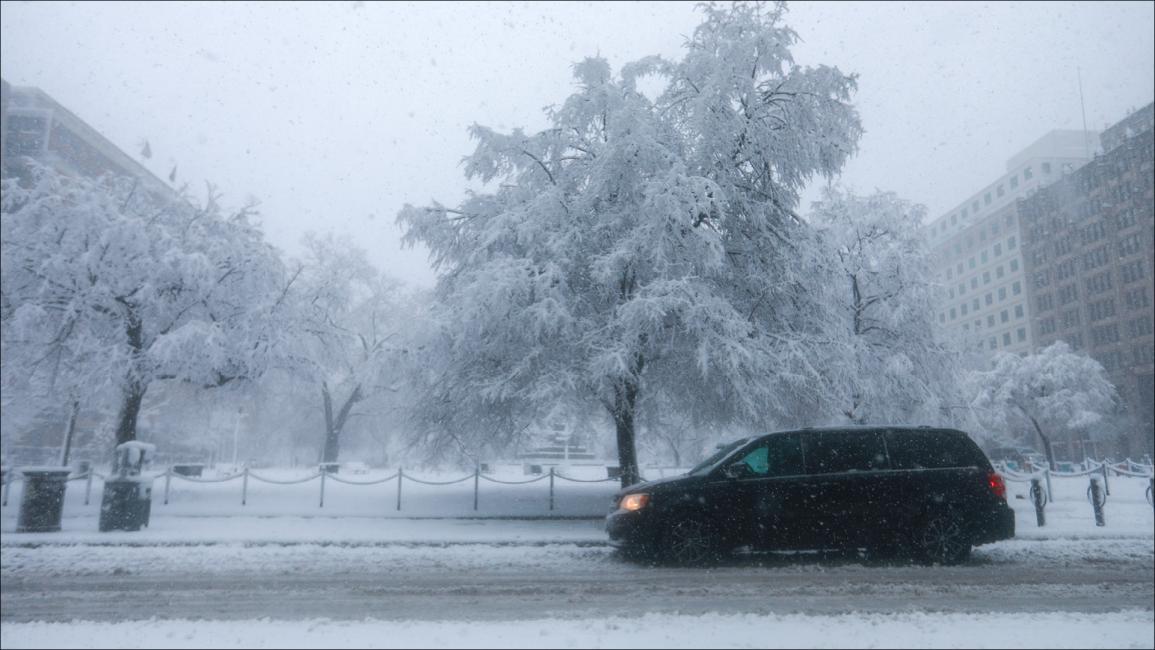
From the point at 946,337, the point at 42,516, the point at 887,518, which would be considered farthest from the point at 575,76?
the point at 946,337

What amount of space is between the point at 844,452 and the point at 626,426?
19.8 ft

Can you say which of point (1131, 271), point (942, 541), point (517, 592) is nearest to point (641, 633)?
point (517, 592)

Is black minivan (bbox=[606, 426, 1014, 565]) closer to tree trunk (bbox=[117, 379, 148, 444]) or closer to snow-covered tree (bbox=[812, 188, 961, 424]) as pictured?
snow-covered tree (bbox=[812, 188, 961, 424])

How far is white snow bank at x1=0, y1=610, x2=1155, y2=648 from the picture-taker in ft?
19.3

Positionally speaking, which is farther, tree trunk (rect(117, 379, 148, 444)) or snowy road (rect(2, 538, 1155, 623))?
tree trunk (rect(117, 379, 148, 444))

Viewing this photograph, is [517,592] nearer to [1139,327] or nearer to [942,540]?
[942,540]

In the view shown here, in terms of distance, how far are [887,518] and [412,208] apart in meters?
11.9

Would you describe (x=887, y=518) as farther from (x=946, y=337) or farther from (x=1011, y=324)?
(x=1011, y=324)

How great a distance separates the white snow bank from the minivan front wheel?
277cm

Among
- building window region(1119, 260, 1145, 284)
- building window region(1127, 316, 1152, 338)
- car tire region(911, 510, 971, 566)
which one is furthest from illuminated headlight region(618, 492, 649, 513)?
building window region(1119, 260, 1145, 284)

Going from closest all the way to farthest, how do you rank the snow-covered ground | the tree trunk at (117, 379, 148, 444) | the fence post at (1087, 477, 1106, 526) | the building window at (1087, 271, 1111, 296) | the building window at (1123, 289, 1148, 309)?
the snow-covered ground, the fence post at (1087, 477, 1106, 526), the tree trunk at (117, 379, 148, 444), the building window at (1123, 289, 1148, 309), the building window at (1087, 271, 1111, 296)

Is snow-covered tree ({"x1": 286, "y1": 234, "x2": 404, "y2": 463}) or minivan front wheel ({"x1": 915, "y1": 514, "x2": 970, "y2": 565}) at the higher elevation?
snow-covered tree ({"x1": 286, "y1": 234, "x2": 404, "y2": 463})

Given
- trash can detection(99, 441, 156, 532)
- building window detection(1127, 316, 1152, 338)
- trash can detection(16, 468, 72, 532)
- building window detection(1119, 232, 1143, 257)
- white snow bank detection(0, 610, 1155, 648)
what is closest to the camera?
white snow bank detection(0, 610, 1155, 648)

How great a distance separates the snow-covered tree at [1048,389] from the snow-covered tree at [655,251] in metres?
38.8
